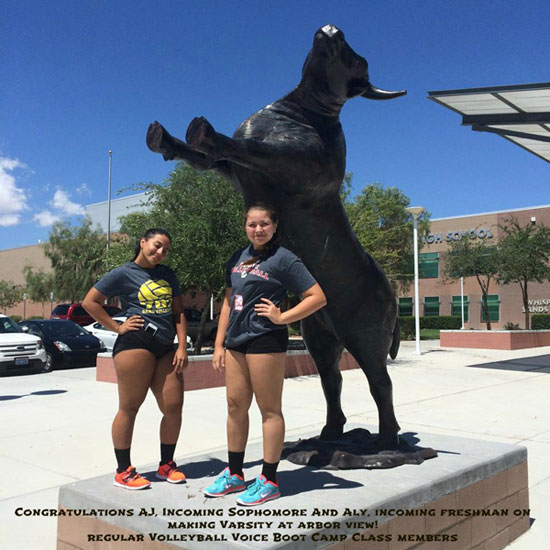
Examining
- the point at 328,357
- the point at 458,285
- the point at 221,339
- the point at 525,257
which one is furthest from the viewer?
the point at 458,285

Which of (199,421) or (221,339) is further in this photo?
(199,421)

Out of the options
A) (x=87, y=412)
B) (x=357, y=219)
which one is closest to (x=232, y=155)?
(x=87, y=412)

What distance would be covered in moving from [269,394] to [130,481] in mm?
959

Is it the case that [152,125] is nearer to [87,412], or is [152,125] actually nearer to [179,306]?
[179,306]

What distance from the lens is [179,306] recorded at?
3.37 metres

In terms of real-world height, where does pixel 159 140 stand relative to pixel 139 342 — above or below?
above

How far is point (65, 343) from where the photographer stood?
1445 cm

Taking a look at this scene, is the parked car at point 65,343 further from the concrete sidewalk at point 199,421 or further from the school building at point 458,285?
the school building at point 458,285

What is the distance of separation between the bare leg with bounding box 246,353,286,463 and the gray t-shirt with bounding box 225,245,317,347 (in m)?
0.14

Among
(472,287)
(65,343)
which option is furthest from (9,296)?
(472,287)

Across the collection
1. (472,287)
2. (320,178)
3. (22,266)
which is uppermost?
(22,266)

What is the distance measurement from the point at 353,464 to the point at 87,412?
5493 mm

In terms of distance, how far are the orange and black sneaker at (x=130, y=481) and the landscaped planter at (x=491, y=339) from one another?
1950cm

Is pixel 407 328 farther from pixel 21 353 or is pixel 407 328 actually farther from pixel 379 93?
pixel 379 93
